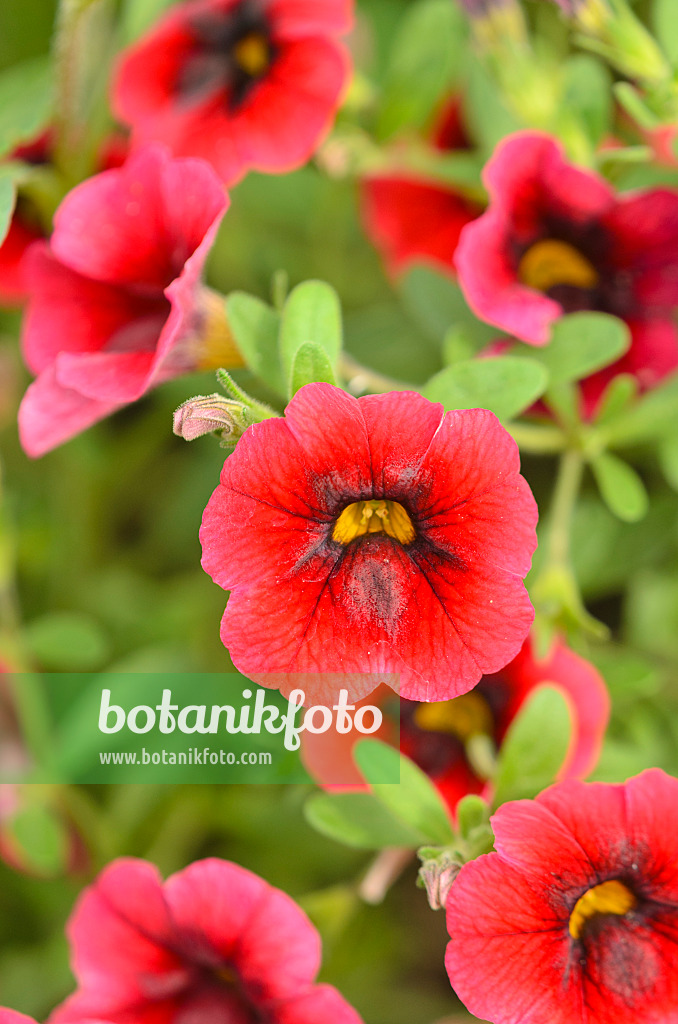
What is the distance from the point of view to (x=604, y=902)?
75cm

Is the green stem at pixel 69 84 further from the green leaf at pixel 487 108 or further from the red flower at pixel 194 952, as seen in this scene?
the red flower at pixel 194 952

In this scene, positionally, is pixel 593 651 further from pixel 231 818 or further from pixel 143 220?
pixel 143 220

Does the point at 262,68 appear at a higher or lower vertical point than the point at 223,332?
higher

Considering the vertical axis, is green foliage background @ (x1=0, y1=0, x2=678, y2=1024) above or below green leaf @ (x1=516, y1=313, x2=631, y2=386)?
below

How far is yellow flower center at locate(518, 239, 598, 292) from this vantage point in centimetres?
97

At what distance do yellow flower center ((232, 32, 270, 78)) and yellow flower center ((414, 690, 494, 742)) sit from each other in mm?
722

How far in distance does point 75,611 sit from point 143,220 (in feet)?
2.27

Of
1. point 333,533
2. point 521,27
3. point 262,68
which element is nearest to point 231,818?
point 333,533

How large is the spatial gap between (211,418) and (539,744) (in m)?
0.40

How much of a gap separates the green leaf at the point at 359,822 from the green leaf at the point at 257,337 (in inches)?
15.0

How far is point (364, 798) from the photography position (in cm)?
88

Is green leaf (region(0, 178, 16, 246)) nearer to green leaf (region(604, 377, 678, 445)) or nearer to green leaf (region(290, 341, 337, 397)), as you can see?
green leaf (region(290, 341, 337, 397))

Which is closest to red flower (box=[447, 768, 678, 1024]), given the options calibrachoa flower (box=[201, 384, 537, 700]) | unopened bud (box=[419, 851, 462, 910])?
unopened bud (box=[419, 851, 462, 910])

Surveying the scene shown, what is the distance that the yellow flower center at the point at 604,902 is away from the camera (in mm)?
732
